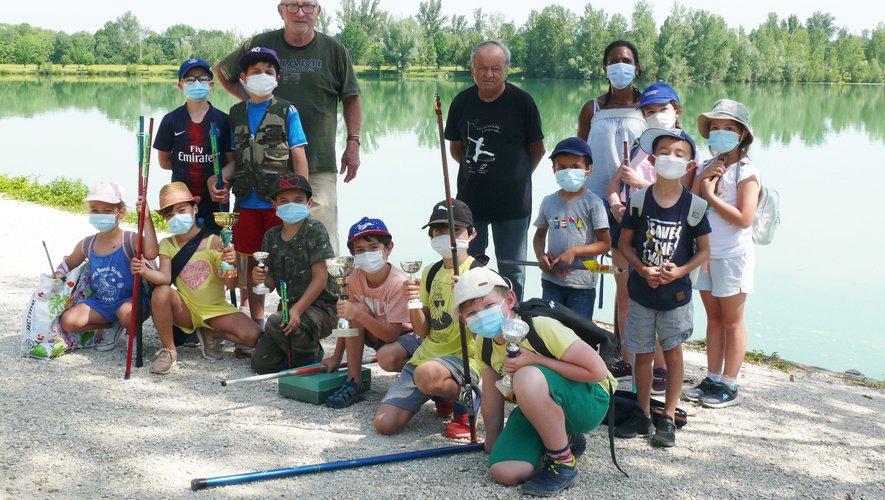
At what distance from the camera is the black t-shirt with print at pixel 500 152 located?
18.5ft

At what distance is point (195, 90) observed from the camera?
5836 mm

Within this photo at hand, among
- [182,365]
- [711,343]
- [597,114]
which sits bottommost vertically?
[182,365]

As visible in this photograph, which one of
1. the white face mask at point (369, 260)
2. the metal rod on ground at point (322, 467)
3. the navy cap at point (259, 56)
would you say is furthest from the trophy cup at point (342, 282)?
the navy cap at point (259, 56)

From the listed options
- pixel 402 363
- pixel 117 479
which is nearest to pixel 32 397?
pixel 117 479

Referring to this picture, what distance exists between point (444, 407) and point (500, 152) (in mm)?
1803

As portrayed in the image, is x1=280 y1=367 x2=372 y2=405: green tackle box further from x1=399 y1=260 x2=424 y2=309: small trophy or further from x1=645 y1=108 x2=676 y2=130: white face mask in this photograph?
x1=645 y1=108 x2=676 y2=130: white face mask

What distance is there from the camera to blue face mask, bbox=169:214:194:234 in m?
5.62

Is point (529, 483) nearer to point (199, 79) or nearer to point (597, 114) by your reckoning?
point (597, 114)

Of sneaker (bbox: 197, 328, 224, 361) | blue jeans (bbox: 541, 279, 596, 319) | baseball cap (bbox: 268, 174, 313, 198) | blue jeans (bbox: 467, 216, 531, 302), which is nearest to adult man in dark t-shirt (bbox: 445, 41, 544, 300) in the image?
blue jeans (bbox: 467, 216, 531, 302)

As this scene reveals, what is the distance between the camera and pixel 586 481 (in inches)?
157

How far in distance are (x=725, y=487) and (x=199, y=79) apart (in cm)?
421

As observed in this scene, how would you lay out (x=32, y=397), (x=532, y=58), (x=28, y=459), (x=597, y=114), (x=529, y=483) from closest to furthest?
1. (x=529, y=483)
2. (x=28, y=459)
3. (x=32, y=397)
4. (x=597, y=114)
5. (x=532, y=58)

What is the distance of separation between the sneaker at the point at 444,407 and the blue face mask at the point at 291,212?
151cm

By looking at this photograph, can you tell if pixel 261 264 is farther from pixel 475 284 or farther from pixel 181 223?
pixel 475 284
